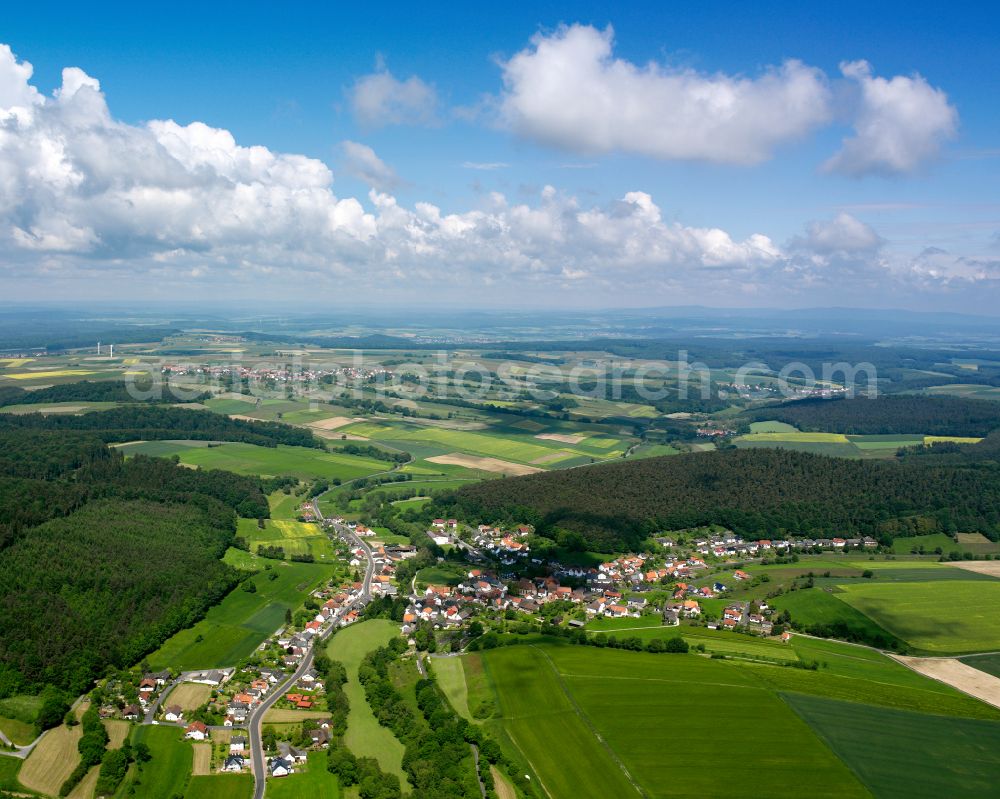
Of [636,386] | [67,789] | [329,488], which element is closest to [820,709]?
[67,789]

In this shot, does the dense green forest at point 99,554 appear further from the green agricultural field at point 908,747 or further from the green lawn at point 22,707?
the green agricultural field at point 908,747

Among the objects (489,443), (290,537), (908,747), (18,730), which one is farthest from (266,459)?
(908,747)

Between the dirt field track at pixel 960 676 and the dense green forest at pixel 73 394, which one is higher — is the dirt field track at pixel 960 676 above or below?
below

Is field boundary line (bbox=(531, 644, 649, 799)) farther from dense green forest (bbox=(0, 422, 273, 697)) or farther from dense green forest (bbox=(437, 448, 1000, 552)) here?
dense green forest (bbox=(0, 422, 273, 697))

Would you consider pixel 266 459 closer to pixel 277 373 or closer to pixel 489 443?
pixel 489 443

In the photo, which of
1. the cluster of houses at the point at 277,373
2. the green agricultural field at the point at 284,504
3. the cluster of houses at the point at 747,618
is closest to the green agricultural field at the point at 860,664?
the cluster of houses at the point at 747,618
